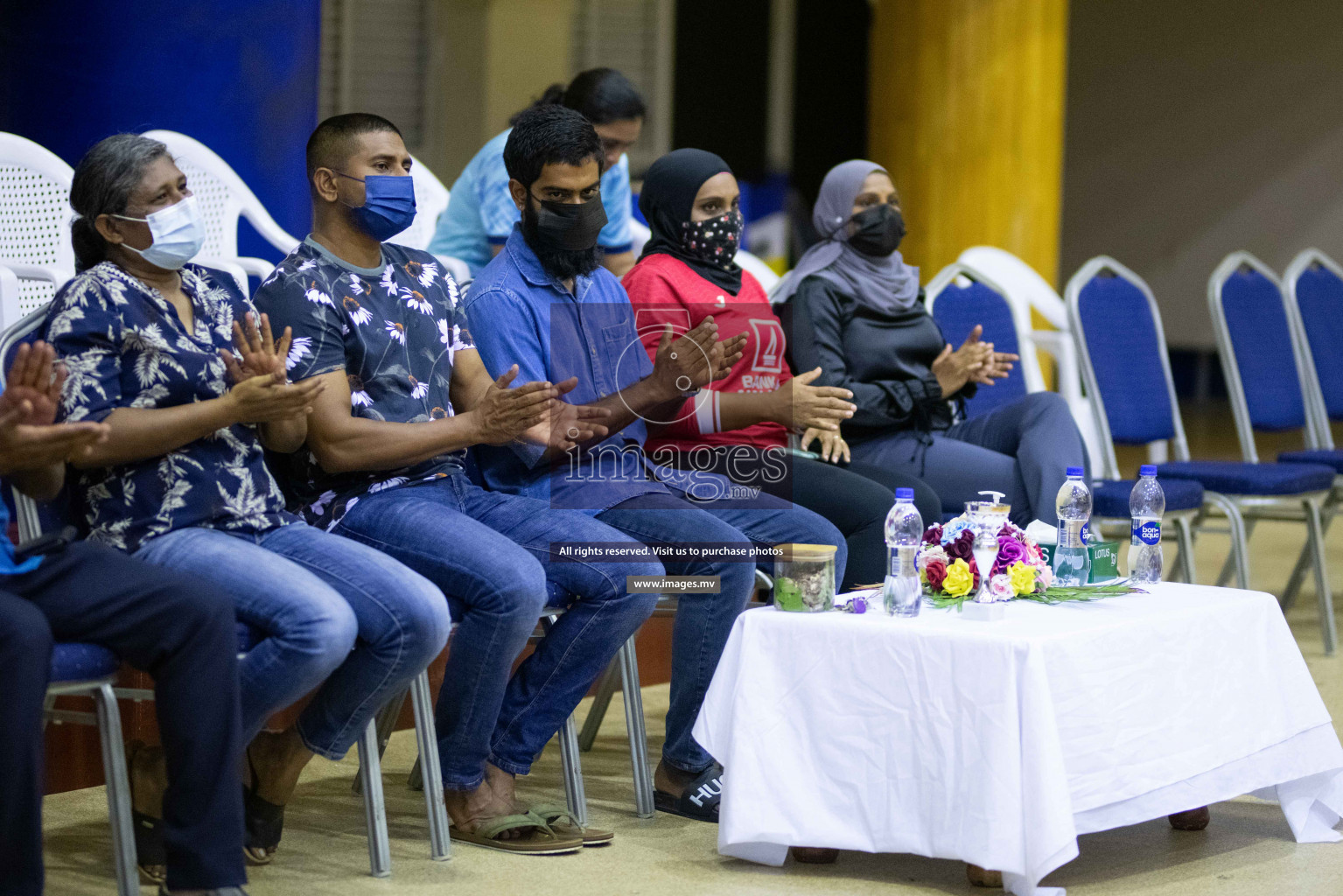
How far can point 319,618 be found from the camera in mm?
2422

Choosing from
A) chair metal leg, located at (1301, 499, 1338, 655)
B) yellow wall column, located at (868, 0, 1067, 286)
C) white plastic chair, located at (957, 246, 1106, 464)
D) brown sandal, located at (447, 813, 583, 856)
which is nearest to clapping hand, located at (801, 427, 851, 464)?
brown sandal, located at (447, 813, 583, 856)

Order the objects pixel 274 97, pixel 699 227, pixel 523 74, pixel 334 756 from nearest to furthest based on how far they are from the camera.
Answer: pixel 334 756, pixel 699 227, pixel 274 97, pixel 523 74

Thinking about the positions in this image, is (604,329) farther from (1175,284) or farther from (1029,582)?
(1175,284)

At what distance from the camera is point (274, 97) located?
4.47 meters

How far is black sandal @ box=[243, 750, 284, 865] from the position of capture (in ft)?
8.89

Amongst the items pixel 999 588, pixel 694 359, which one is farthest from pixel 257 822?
pixel 999 588

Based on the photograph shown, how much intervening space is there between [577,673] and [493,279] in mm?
833

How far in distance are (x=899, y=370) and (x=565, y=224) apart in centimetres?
113

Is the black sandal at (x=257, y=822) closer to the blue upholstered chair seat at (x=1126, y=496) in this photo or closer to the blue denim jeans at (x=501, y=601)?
the blue denim jeans at (x=501, y=601)

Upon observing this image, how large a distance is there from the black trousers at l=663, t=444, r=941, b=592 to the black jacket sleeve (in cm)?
34

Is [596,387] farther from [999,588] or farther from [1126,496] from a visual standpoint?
[1126,496]

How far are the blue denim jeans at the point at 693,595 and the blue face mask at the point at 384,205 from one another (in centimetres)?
73

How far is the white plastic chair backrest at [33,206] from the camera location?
10.9ft

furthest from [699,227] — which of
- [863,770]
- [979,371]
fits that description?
[863,770]
